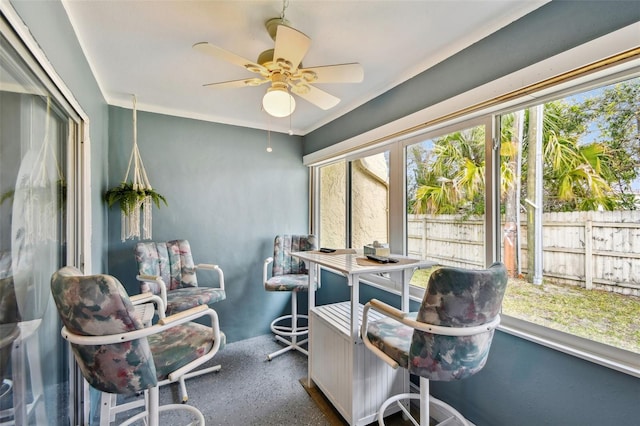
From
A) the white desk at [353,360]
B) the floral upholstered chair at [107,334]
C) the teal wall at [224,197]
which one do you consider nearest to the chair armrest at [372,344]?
the white desk at [353,360]

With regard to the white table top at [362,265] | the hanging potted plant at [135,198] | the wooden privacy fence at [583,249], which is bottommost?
the white table top at [362,265]

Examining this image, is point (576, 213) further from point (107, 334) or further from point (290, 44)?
point (107, 334)

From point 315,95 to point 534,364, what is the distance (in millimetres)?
1852

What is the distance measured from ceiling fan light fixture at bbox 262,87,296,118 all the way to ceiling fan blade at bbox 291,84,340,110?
0.13m

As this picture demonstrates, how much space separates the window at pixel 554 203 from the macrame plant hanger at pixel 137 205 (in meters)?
2.27

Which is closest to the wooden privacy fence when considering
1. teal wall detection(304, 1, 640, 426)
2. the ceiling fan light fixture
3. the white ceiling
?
teal wall detection(304, 1, 640, 426)

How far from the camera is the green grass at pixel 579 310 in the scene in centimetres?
117

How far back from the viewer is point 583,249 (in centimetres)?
131

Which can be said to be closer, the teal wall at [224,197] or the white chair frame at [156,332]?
the white chair frame at [156,332]

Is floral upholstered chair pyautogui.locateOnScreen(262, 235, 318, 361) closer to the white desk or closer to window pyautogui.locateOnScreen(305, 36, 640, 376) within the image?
the white desk

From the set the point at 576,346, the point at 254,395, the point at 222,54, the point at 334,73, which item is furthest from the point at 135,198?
the point at 576,346

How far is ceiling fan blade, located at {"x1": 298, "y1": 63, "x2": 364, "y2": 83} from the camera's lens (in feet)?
4.76

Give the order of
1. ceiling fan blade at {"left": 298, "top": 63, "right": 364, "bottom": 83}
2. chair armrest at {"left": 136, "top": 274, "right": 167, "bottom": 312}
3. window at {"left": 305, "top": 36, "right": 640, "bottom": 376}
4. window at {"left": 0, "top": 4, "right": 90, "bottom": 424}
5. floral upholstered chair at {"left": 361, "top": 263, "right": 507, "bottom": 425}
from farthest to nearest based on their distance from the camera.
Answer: chair armrest at {"left": 136, "top": 274, "right": 167, "bottom": 312}
ceiling fan blade at {"left": 298, "top": 63, "right": 364, "bottom": 83}
window at {"left": 305, "top": 36, "right": 640, "bottom": 376}
floral upholstered chair at {"left": 361, "top": 263, "right": 507, "bottom": 425}
window at {"left": 0, "top": 4, "right": 90, "bottom": 424}

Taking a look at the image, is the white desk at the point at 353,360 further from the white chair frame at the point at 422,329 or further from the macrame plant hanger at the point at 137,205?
the macrame plant hanger at the point at 137,205
